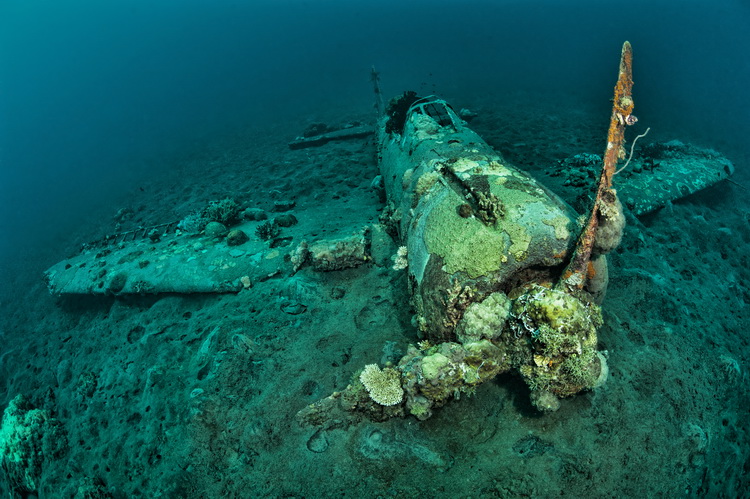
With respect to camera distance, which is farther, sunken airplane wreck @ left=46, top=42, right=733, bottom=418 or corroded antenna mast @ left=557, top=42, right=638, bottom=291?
sunken airplane wreck @ left=46, top=42, right=733, bottom=418

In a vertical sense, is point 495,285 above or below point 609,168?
below

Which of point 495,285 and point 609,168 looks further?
point 495,285

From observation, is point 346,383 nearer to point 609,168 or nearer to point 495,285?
point 495,285

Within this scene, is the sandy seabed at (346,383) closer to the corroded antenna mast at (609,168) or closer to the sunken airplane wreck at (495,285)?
the sunken airplane wreck at (495,285)

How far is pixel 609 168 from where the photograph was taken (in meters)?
4.79

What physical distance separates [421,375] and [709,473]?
412 cm

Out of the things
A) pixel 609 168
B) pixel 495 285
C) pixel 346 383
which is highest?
pixel 609 168

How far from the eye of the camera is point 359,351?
648 cm

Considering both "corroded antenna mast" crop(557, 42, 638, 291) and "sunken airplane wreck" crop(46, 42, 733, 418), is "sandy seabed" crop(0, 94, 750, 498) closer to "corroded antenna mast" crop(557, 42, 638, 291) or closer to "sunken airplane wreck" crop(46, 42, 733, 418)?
"sunken airplane wreck" crop(46, 42, 733, 418)

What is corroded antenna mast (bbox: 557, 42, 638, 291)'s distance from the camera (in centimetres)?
459

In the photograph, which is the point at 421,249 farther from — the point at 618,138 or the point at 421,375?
the point at 618,138

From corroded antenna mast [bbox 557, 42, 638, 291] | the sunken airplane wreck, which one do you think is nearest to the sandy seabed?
the sunken airplane wreck

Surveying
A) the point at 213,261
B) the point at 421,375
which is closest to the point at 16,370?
the point at 213,261

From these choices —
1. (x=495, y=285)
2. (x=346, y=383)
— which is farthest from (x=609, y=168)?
(x=346, y=383)
